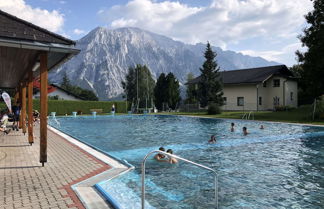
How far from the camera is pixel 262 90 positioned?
41.6 m

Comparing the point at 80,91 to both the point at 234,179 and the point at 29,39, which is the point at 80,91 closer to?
the point at 29,39

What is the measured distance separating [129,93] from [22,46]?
88.2 metres

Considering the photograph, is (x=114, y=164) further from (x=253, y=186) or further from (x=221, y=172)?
(x=253, y=186)

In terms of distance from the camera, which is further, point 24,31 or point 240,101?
point 240,101

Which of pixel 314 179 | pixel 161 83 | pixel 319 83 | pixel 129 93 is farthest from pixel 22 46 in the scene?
pixel 129 93

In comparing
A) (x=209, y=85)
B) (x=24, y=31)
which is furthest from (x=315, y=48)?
(x=24, y=31)

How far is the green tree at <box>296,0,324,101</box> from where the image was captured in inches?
1105

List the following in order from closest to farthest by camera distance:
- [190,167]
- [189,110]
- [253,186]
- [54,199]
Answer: [54,199]
[253,186]
[190,167]
[189,110]

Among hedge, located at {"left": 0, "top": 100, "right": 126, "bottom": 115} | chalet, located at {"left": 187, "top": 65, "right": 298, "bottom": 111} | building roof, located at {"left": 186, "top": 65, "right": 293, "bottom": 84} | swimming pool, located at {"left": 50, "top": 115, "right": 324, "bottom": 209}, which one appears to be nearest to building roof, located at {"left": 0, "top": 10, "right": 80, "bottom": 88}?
swimming pool, located at {"left": 50, "top": 115, "right": 324, "bottom": 209}

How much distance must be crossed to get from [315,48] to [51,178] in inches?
1195

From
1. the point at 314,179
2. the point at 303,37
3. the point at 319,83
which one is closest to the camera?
the point at 314,179

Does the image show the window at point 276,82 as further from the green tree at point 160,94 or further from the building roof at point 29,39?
the building roof at point 29,39

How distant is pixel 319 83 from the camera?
1180 inches

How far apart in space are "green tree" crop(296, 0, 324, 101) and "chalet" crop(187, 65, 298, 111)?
348 inches
